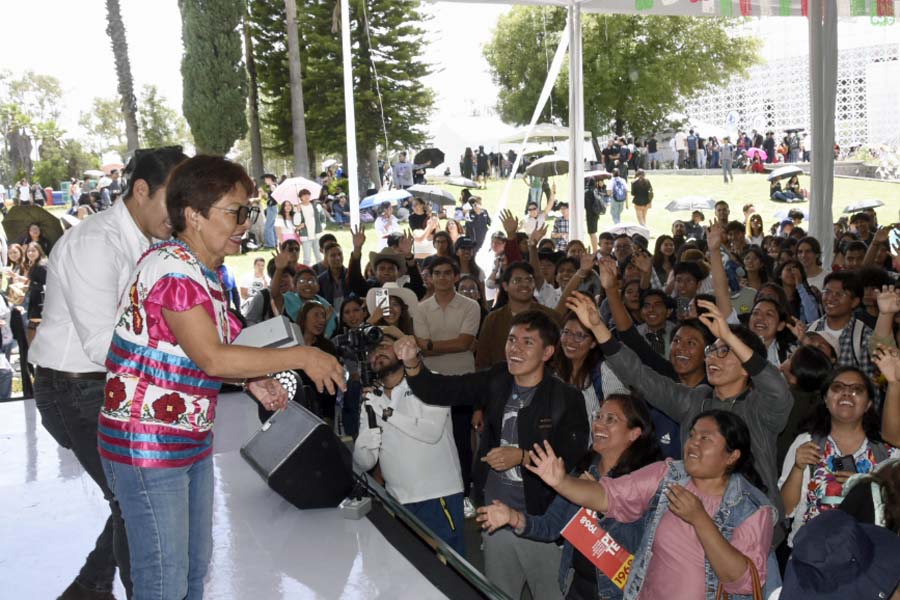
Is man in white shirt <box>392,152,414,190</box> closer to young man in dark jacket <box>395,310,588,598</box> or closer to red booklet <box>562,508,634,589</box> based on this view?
young man in dark jacket <box>395,310,588,598</box>

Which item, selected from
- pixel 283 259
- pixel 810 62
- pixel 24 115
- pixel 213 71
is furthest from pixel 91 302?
pixel 24 115

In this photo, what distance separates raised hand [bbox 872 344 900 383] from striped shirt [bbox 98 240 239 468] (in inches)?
111

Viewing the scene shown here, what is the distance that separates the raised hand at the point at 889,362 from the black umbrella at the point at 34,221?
11.0 meters

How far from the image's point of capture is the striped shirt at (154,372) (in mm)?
2262

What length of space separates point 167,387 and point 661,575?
5.37 feet

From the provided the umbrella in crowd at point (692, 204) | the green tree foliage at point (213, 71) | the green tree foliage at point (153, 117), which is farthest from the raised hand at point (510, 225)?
the green tree foliage at point (153, 117)

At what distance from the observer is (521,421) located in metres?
3.61

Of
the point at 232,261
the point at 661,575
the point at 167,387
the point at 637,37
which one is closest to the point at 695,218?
the point at 232,261

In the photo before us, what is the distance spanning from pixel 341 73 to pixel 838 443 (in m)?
24.1

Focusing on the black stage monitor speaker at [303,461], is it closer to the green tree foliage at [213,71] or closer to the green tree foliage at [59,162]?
the green tree foliage at [213,71]

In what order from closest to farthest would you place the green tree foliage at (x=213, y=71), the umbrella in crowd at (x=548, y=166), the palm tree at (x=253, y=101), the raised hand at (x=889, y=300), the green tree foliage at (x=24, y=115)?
the raised hand at (x=889, y=300) → the umbrella in crowd at (x=548, y=166) → the green tree foliage at (x=213, y=71) → the palm tree at (x=253, y=101) → the green tree foliage at (x=24, y=115)

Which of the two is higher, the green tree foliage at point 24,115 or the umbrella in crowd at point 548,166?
the green tree foliage at point 24,115

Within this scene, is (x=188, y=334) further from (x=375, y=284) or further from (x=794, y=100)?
(x=794, y=100)

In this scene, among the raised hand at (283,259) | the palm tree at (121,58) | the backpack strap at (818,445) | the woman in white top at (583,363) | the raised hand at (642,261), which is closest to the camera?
the backpack strap at (818,445)
